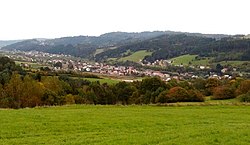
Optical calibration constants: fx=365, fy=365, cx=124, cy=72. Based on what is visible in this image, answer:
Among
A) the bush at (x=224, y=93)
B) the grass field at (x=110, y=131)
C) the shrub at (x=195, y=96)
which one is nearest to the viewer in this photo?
the grass field at (x=110, y=131)

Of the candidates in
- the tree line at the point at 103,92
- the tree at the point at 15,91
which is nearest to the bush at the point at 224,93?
the tree line at the point at 103,92

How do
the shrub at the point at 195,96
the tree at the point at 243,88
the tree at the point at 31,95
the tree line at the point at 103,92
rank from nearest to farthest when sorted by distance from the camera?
the shrub at the point at 195,96
the tree at the point at 31,95
the tree line at the point at 103,92
the tree at the point at 243,88

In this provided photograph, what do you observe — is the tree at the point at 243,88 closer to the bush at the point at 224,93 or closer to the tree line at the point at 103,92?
the tree line at the point at 103,92

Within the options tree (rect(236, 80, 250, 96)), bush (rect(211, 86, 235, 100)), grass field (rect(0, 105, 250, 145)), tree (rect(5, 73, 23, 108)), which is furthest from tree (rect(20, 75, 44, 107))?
grass field (rect(0, 105, 250, 145))

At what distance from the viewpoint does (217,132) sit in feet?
66.6

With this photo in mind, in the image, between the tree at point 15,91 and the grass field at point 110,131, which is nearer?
the grass field at point 110,131

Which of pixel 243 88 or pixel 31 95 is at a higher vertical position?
pixel 31 95

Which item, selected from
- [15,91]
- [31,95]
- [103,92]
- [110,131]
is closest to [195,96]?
[103,92]

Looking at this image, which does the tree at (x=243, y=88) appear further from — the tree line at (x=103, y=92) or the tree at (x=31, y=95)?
the tree at (x=31, y=95)

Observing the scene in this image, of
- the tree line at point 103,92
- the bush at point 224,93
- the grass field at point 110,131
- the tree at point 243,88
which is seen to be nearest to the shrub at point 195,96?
the tree line at point 103,92

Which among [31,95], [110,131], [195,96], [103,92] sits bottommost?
[103,92]

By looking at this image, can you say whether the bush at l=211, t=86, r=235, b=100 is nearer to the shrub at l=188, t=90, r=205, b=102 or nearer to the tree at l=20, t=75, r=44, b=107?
the shrub at l=188, t=90, r=205, b=102

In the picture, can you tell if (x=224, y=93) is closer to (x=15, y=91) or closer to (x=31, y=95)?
(x=31, y=95)

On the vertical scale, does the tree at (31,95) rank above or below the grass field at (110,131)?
below
